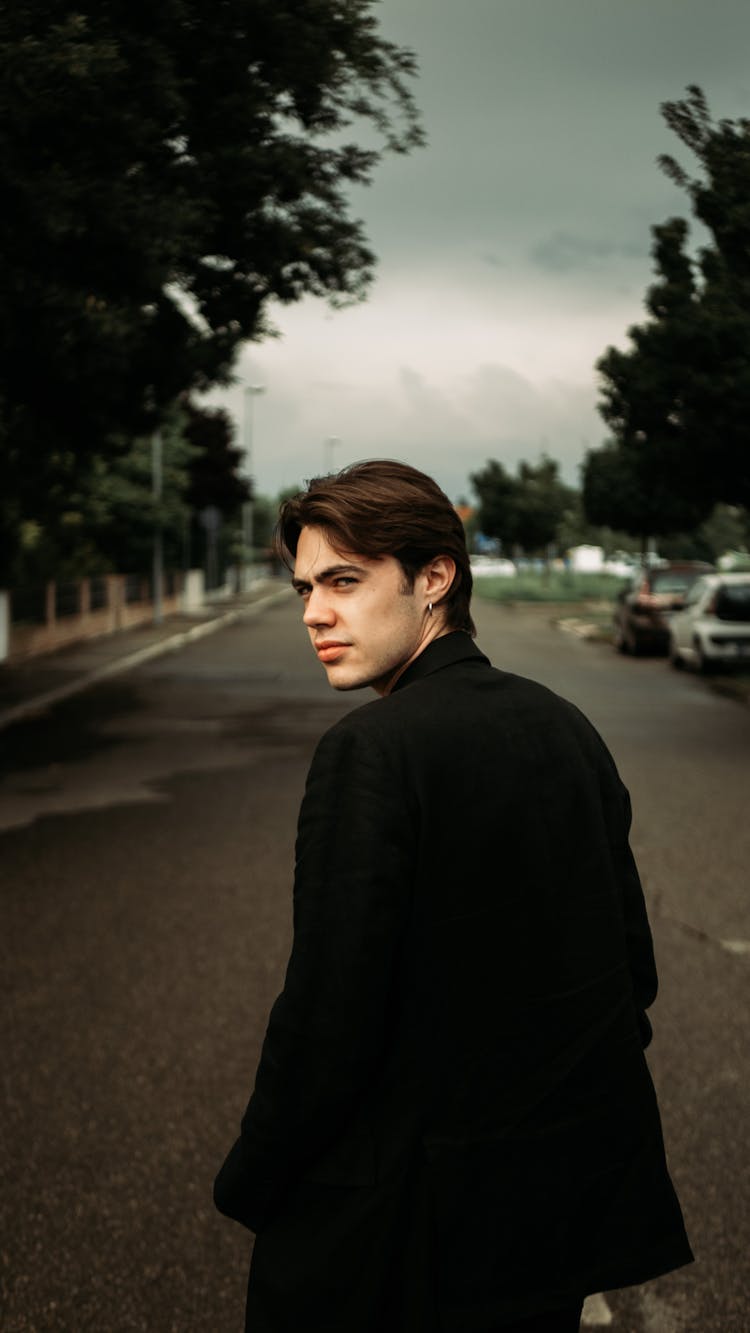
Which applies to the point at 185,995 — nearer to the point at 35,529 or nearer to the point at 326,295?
the point at 326,295

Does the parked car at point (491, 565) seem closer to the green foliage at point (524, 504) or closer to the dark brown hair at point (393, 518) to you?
the green foliage at point (524, 504)

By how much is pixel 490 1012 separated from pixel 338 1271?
35 cm

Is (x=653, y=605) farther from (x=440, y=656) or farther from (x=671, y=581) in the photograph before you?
(x=440, y=656)

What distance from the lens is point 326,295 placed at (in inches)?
552

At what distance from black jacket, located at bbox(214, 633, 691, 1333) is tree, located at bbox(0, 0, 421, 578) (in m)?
8.00

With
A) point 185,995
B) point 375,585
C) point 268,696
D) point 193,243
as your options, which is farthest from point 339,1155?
point 268,696

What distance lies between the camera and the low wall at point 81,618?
23.2m

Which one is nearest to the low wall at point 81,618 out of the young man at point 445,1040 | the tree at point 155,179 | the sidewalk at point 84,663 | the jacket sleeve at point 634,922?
the sidewalk at point 84,663

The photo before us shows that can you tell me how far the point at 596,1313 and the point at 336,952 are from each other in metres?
2.11

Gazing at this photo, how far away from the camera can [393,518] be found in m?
1.79

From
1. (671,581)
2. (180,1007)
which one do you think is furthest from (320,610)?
(671,581)

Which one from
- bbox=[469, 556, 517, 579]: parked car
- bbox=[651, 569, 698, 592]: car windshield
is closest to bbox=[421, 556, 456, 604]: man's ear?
bbox=[651, 569, 698, 592]: car windshield

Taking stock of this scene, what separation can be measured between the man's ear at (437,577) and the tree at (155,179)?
7735 millimetres

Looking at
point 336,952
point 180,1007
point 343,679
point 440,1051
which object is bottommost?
point 180,1007
